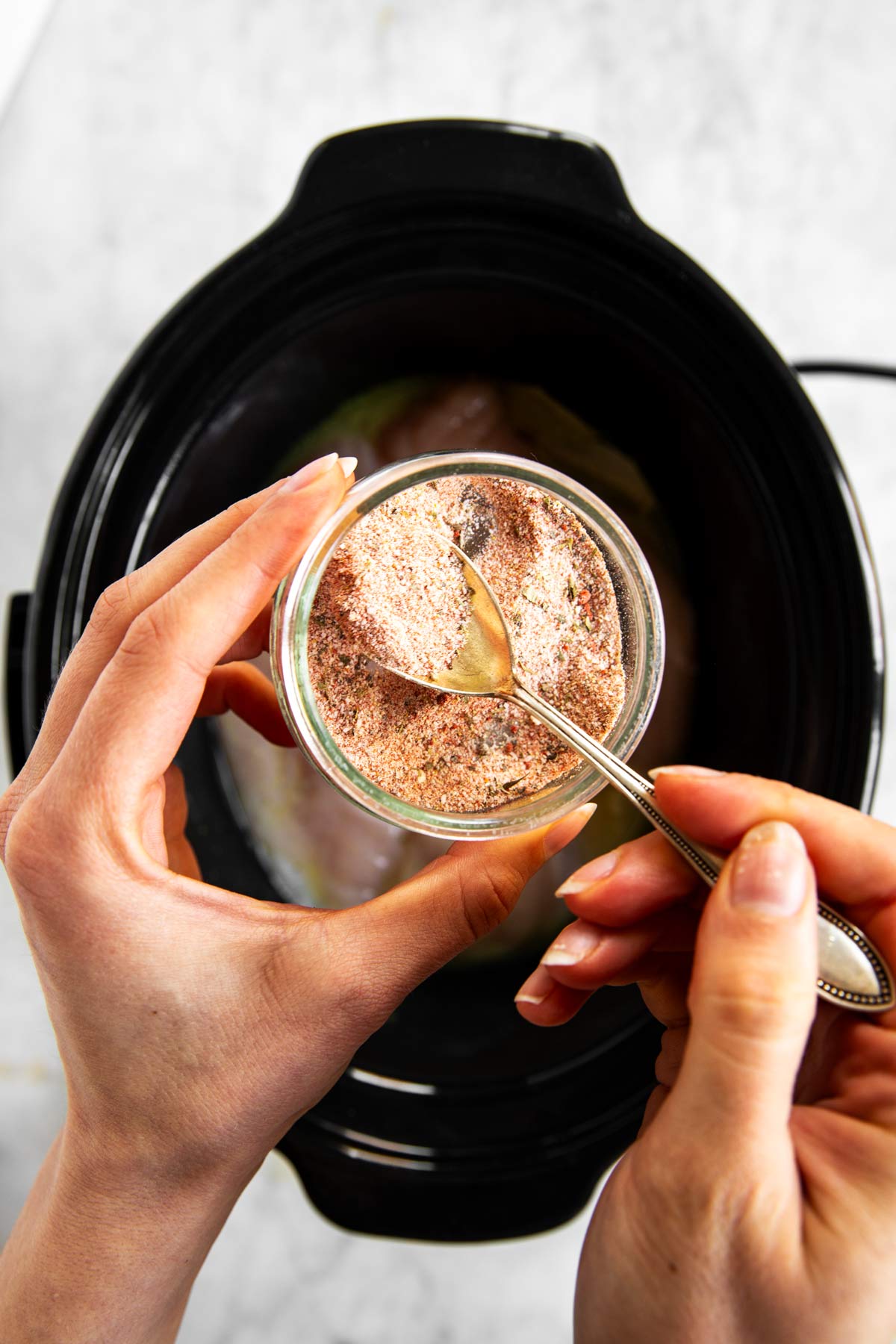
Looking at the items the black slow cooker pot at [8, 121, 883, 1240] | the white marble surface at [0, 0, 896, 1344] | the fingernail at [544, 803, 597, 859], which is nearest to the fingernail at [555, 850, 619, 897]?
the fingernail at [544, 803, 597, 859]

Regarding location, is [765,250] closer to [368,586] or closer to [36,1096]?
[368,586]

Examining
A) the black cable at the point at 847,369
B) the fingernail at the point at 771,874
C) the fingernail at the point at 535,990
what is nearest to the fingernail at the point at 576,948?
the fingernail at the point at 535,990

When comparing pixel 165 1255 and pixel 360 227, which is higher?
pixel 360 227

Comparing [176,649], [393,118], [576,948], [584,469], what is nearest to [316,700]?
[176,649]

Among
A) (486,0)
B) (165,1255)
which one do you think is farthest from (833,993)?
(486,0)

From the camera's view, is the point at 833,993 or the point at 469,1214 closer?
the point at 833,993

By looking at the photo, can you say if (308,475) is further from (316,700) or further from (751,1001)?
(751,1001)
